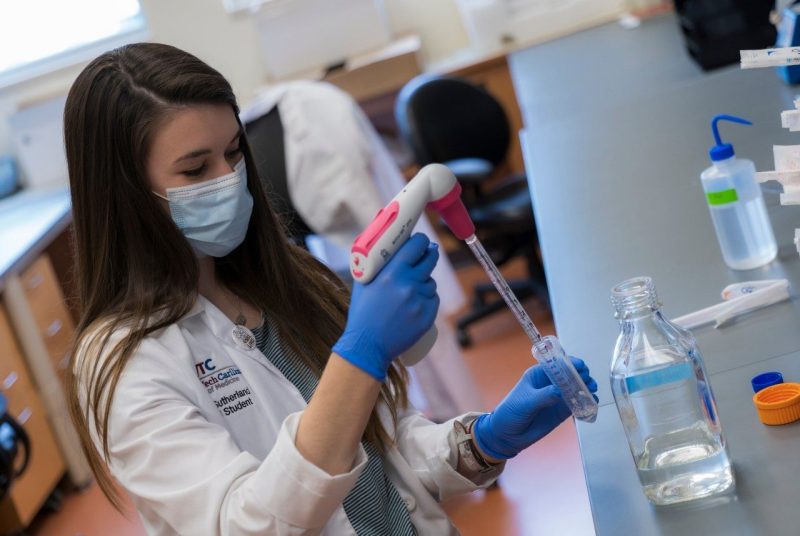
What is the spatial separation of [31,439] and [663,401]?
2887mm

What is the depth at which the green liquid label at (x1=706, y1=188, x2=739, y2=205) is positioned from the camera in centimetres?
152

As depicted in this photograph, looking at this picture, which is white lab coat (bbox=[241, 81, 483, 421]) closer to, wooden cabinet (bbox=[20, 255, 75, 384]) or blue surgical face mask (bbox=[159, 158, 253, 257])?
wooden cabinet (bbox=[20, 255, 75, 384])

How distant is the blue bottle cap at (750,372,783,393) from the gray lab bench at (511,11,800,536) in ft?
0.08

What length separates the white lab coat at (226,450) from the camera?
1041mm

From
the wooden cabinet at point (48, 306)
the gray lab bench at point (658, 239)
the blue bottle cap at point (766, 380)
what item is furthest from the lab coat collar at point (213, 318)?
the wooden cabinet at point (48, 306)

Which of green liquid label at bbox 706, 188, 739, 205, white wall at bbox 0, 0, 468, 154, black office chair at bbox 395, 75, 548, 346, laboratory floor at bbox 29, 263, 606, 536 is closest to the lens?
green liquid label at bbox 706, 188, 739, 205

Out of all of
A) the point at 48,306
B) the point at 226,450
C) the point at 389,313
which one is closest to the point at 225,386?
the point at 226,450

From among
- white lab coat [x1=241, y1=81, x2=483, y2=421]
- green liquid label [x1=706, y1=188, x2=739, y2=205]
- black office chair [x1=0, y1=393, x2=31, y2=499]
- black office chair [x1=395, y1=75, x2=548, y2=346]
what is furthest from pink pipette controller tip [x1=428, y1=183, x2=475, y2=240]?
black office chair [x1=395, y1=75, x2=548, y2=346]

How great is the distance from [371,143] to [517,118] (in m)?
1.98

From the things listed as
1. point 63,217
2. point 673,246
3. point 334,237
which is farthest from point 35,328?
point 673,246

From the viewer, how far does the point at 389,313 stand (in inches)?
41.1

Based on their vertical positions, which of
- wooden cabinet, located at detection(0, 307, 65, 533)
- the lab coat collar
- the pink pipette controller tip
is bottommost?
wooden cabinet, located at detection(0, 307, 65, 533)

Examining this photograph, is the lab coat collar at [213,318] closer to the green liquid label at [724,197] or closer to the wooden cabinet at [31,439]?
the green liquid label at [724,197]

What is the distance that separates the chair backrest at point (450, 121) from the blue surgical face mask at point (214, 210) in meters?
2.34
